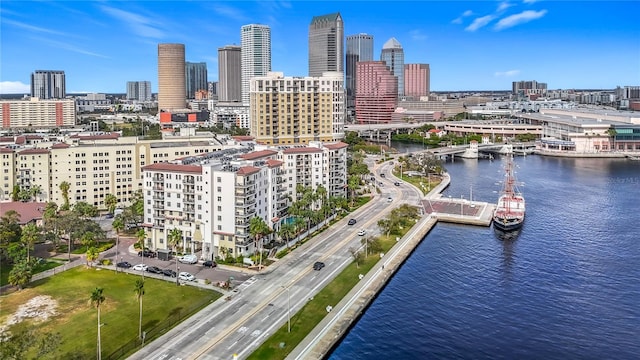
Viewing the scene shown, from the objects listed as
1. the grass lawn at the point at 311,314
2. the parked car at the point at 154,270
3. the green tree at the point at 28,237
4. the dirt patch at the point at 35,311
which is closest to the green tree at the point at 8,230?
the green tree at the point at 28,237

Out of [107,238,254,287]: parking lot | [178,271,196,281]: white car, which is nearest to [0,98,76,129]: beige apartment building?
[107,238,254,287]: parking lot

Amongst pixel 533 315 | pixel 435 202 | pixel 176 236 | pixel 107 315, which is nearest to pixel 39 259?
pixel 176 236

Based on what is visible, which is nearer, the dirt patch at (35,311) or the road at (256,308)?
the road at (256,308)

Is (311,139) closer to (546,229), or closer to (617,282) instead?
(546,229)

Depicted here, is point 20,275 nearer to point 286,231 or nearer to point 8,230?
point 8,230

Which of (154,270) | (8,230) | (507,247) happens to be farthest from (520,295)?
(8,230)

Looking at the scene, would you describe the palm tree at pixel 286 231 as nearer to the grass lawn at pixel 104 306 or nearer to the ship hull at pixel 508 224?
the grass lawn at pixel 104 306

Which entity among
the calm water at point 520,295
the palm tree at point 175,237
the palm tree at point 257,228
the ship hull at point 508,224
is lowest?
the calm water at point 520,295
